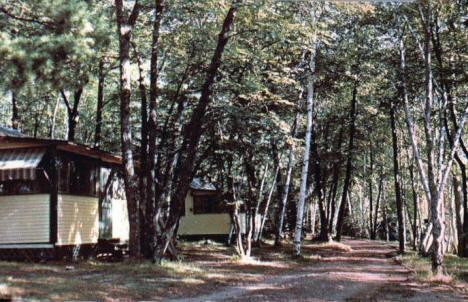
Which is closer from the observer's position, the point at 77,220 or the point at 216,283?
the point at 216,283

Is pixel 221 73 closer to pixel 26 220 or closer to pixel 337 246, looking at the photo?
pixel 26 220

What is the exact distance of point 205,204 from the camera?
97.2 ft

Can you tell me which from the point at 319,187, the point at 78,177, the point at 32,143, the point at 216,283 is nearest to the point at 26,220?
the point at 32,143

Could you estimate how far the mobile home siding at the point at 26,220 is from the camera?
47.0ft

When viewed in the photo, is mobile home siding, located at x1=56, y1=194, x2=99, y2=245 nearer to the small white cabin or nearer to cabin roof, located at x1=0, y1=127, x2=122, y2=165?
cabin roof, located at x1=0, y1=127, x2=122, y2=165

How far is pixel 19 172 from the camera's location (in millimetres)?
13336

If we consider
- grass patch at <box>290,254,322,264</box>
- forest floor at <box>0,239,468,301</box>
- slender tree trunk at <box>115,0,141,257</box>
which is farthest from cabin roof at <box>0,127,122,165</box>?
grass patch at <box>290,254,322,264</box>

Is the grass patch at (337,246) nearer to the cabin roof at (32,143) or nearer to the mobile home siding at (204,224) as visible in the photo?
the mobile home siding at (204,224)

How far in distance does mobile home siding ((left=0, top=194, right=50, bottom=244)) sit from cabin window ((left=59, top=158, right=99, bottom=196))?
0.77m

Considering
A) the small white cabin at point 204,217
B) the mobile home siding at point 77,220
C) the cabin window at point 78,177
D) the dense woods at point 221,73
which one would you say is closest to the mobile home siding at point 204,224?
the small white cabin at point 204,217

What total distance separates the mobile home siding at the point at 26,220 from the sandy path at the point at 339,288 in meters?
6.48

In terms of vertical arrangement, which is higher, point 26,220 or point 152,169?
point 152,169

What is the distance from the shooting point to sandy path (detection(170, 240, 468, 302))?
373 inches

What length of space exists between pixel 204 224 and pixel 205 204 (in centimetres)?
119
